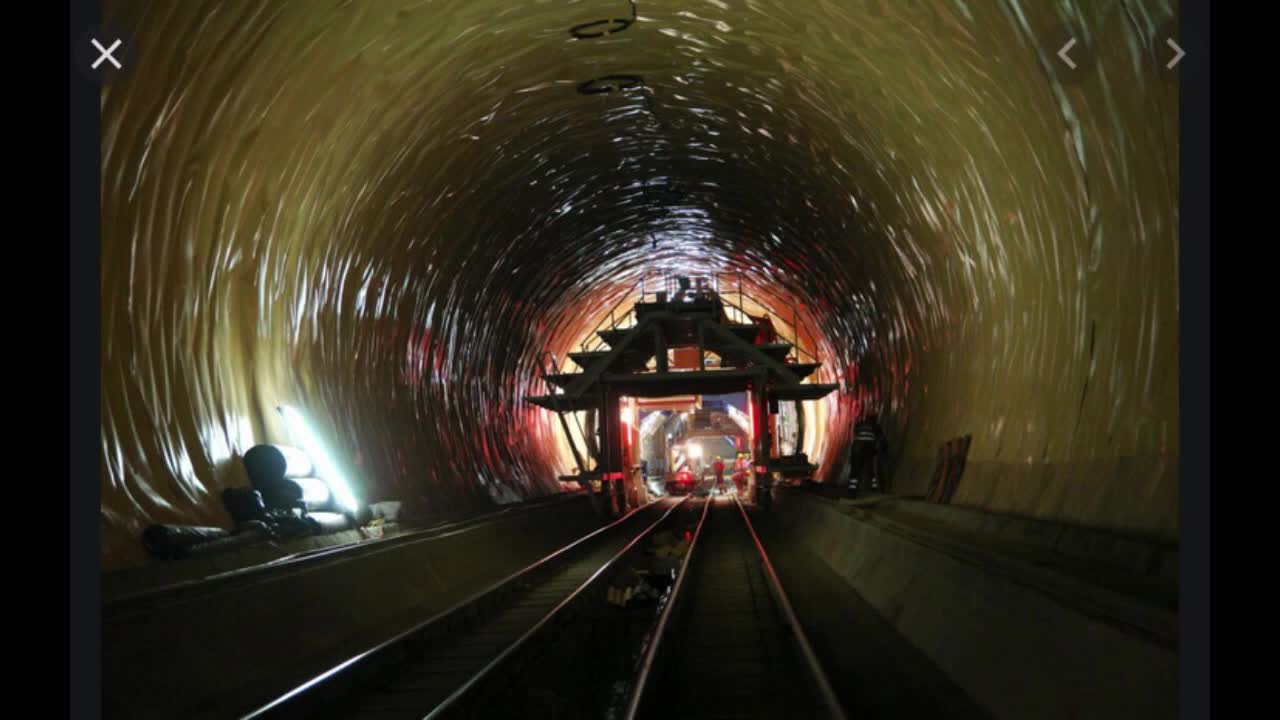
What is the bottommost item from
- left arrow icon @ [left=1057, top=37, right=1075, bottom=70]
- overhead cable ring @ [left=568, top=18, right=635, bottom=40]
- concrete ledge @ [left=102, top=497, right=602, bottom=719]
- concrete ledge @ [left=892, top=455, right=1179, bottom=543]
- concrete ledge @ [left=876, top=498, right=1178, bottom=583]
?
concrete ledge @ [left=102, top=497, right=602, bottom=719]

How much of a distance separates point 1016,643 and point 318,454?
332 inches

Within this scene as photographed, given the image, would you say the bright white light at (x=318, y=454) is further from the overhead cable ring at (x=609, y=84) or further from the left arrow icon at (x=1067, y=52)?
the left arrow icon at (x=1067, y=52)

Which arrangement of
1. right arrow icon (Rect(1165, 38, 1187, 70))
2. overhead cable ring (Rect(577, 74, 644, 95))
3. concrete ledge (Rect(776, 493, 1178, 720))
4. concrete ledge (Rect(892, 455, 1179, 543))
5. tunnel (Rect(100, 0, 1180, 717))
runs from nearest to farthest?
concrete ledge (Rect(776, 493, 1178, 720)) → right arrow icon (Rect(1165, 38, 1187, 70)) → concrete ledge (Rect(892, 455, 1179, 543)) → tunnel (Rect(100, 0, 1180, 717)) → overhead cable ring (Rect(577, 74, 644, 95))

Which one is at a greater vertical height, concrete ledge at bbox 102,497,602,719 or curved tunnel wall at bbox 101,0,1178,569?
curved tunnel wall at bbox 101,0,1178,569

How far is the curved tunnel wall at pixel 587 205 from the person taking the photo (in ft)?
24.2

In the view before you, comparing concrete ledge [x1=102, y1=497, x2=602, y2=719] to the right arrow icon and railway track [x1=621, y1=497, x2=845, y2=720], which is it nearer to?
railway track [x1=621, y1=497, x2=845, y2=720]

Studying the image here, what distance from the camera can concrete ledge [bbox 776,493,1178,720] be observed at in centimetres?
414

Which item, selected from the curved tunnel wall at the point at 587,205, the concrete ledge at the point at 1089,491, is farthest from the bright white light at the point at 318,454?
the concrete ledge at the point at 1089,491

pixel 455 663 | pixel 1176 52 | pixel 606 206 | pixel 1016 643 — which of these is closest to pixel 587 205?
pixel 606 206

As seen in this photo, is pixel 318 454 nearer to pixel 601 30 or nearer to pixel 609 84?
pixel 601 30

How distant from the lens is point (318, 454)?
12.0 metres

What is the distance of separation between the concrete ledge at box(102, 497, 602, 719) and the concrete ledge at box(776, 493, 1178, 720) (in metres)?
3.84

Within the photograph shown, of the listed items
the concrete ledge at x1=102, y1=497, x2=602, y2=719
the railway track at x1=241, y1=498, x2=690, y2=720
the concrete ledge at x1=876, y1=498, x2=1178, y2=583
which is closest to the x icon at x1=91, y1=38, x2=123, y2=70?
the concrete ledge at x1=102, y1=497, x2=602, y2=719
